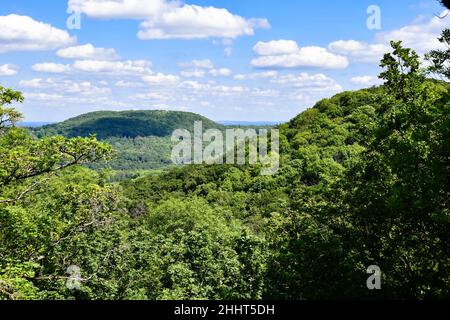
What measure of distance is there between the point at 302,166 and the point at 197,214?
41.7 m

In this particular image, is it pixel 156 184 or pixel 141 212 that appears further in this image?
pixel 156 184

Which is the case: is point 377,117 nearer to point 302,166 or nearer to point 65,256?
point 65,256

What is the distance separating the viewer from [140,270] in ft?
96.6

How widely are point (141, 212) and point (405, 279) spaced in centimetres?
7939

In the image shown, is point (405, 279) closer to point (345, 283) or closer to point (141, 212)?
point (345, 283)

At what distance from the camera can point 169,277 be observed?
28219 millimetres

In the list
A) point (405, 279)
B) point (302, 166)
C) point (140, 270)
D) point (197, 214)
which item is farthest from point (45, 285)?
point (302, 166)
